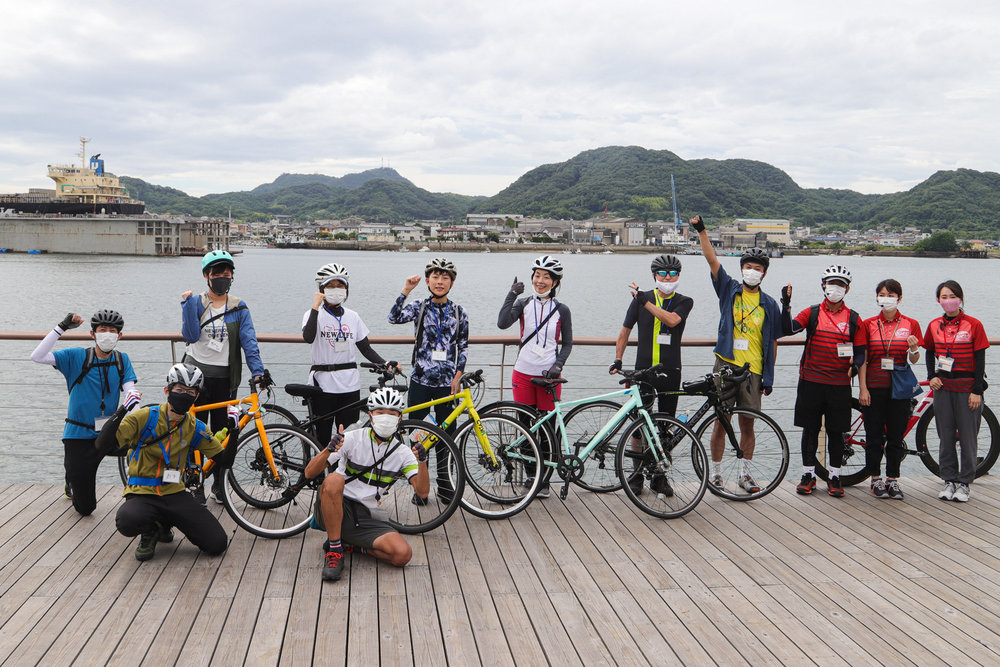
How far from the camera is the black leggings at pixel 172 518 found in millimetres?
4086

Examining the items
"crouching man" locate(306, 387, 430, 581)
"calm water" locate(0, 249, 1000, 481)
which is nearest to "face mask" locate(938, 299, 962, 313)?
"calm water" locate(0, 249, 1000, 481)

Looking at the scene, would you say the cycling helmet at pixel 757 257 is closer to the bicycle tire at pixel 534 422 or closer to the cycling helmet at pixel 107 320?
the bicycle tire at pixel 534 422

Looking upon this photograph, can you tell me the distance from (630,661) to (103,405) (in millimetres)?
3817

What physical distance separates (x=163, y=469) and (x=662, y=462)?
3287mm

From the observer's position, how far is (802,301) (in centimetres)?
5622

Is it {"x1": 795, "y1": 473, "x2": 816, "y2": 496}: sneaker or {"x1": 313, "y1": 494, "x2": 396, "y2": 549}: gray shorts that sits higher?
{"x1": 313, "y1": 494, "x2": 396, "y2": 549}: gray shorts

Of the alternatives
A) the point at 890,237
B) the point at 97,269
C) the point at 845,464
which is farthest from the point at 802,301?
the point at 890,237

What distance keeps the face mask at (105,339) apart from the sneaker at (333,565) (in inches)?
82.8

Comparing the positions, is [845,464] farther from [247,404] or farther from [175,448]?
[175,448]

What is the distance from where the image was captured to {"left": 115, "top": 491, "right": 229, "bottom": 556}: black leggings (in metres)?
4.09

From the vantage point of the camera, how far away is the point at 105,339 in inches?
182

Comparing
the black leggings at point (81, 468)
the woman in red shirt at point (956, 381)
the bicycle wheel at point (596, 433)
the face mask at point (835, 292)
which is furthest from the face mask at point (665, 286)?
the black leggings at point (81, 468)

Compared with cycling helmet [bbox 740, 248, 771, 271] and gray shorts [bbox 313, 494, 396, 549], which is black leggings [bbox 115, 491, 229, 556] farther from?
cycling helmet [bbox 740, 248, 771, 271]

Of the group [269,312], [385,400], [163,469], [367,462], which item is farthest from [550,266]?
[269,312]
